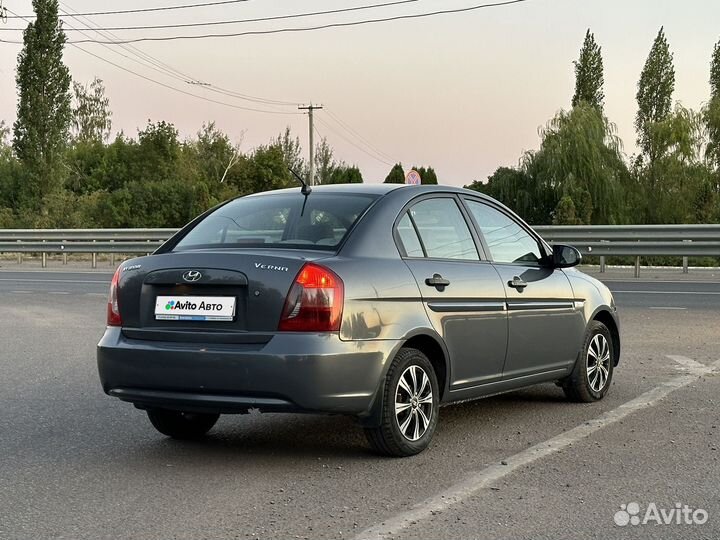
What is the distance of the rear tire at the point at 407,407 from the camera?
222 inches

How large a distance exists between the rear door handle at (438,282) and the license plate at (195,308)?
3.79 feet

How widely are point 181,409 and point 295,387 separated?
68cm

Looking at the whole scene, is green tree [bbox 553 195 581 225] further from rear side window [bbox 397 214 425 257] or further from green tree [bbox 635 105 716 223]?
rear side window [bbox 397 214 425 257]

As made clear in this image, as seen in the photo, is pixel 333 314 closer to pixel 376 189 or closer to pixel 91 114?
pixel 376 189

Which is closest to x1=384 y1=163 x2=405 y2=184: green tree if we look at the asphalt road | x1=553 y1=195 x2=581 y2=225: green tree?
x1=553 y1=195 x2=581 y2=225: green tree

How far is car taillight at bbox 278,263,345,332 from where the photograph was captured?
5.36 metres

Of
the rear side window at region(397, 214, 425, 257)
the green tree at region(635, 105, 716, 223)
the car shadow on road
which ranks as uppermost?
the green tree at region(635, 105, 716, 223)

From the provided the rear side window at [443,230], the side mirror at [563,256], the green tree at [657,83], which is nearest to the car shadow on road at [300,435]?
the side mirror at [563,256]

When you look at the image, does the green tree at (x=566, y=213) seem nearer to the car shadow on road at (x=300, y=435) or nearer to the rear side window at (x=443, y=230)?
the car shadow on road at (x=300, y=435)

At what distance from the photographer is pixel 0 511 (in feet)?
15.4

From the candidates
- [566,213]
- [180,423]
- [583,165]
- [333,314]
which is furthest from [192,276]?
[583,165]

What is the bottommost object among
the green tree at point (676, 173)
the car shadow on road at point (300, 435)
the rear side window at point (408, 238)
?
the car shadow on road at point (300, 435)

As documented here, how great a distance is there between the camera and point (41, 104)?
5250 cm

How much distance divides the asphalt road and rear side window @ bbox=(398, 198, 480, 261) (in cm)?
110
